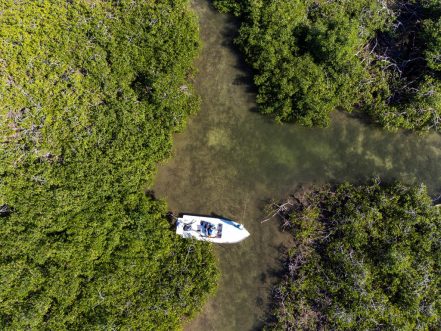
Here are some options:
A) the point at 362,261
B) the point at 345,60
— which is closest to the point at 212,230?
the point at 362,261

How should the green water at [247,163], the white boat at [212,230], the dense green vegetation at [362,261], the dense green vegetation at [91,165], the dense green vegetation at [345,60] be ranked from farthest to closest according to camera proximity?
1. the green water at [247,163]
2. the white boat at [212,230]
3. the dense green vegetation at [345,60]
4. the dense green vegetation at [362,261]
5. the dense green vegetation at [91,165]

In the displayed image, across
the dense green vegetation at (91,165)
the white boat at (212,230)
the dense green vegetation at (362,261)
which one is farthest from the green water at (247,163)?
the dense green vegetation at (91,165)

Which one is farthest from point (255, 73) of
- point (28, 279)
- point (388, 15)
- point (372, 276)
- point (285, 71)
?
point (28, 279)

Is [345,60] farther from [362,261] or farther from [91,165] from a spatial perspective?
[91,165]

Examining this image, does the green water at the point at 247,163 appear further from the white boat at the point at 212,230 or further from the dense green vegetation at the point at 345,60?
the dense green vegetation at the point at 345,60

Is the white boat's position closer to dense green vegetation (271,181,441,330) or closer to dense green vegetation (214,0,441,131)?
dense green vegetation (271,181,441,330)
